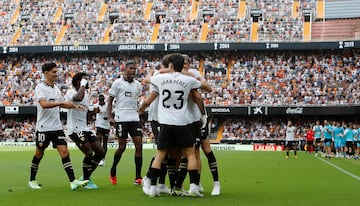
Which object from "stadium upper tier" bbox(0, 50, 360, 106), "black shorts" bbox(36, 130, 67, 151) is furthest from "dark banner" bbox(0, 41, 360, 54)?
"black shorts" bbox(36, 130, 67, 151)

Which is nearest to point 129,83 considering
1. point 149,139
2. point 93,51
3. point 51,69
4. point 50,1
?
point 51,69

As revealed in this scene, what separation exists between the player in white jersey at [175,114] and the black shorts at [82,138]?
3.07 m

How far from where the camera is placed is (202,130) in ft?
38.7

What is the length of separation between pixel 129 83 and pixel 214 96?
38.5 meters

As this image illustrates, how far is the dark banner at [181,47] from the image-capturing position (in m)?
51.6

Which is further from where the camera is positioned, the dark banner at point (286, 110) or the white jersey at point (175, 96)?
the dark banner at point (286, 110)

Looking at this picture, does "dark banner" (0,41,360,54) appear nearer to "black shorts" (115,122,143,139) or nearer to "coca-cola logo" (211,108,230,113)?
"coca-cola logo" (211,108,230,113)

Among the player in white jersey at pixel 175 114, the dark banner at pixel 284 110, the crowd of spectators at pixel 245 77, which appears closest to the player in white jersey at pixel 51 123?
the player in white jersey at pixel 175 114

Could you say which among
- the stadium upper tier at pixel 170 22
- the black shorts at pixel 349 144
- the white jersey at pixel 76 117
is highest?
the stadium upper tier at pixel 170 22

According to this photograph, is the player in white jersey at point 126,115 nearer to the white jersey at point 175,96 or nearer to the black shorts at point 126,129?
the black shorts at point 126,129

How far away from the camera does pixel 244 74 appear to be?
53.4 meters

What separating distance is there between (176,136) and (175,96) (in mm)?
692

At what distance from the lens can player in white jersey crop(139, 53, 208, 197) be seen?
10586 mm

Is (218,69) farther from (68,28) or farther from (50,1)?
(50,1)
